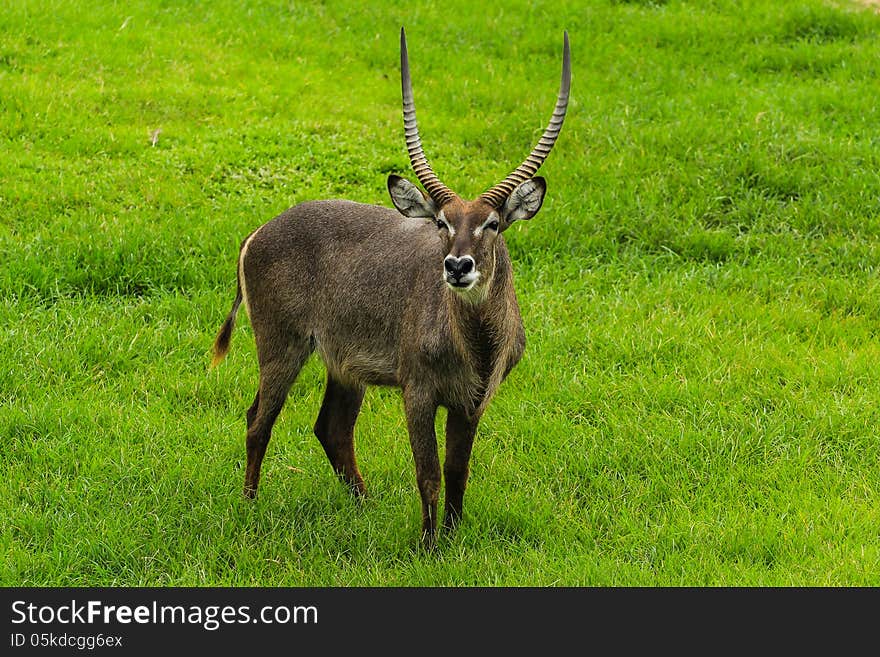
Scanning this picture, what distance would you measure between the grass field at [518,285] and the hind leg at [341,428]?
11 cm

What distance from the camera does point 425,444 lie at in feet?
16.6

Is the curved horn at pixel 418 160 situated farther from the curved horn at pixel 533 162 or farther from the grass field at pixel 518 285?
the grass field at pixel 518 285

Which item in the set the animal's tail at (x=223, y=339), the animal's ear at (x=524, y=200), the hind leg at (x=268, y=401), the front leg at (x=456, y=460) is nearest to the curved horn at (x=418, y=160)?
the animal's ear at (x=524, y=200)

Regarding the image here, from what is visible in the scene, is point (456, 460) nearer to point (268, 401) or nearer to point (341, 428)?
point (341, 428)

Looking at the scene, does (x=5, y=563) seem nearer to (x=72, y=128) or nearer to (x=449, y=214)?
(x=449, y=214)

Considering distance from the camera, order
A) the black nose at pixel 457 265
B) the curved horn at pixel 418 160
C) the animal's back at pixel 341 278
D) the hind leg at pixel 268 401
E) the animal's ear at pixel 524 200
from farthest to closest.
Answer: the hind leg at pixel 268 401 < the animal's back at pixel 341 278 < the curved horn at pixel 418 160 < the animal's ear at pixel 524 200 < the black nose at pixel 457 265

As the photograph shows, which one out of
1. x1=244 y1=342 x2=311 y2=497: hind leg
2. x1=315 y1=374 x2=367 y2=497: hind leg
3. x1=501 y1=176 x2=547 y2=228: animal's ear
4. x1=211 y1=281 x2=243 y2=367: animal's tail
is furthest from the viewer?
x1=211 y1=281 x2=243 y2=367: animal's tail

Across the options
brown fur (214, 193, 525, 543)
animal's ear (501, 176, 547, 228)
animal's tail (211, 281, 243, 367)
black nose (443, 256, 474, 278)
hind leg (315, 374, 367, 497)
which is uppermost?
animal's ear (501, 176, 547, 228)

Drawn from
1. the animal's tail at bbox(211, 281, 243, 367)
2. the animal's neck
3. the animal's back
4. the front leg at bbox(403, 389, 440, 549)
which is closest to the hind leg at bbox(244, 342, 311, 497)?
the animal's back

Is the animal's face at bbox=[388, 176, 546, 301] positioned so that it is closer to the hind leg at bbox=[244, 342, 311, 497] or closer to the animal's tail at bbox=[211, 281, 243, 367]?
the hind leg at bbox=[244, 342, 311, 497]

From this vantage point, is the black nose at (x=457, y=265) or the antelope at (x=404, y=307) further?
the antelope at (x=404, y=307)

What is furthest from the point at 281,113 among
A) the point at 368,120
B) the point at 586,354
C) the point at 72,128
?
the point at 586,354

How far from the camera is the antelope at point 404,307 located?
4820mm

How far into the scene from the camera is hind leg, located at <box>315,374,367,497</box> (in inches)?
227
